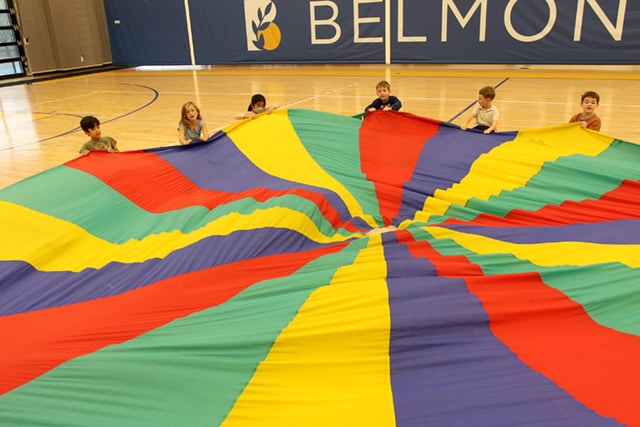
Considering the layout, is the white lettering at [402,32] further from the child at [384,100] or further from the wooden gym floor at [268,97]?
the child at [384,100]

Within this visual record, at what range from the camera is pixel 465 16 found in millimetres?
8367

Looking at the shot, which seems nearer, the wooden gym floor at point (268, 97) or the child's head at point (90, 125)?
the child's head at point (90, 125)

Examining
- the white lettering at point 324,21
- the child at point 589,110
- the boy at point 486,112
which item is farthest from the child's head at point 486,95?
the white lettering at point 324,21

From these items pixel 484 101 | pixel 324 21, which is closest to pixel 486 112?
pixel 484 101

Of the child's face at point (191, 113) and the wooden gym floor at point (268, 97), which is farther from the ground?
Answer: the child's face at point (191, 113)

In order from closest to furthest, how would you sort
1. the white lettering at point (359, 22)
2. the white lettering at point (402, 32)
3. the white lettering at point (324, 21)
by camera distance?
the white lettering at point (402, 32) → the white lettering at point (359, 22) → the white lettering at point (324, 21)

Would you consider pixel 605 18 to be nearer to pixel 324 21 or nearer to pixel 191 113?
pixel 324 21

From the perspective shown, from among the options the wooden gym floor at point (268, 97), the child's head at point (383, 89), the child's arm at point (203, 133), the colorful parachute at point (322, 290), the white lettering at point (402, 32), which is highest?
the white lettering at point (402, 32)

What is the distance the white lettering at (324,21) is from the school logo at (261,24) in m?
0.67

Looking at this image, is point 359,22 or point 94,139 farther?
point 359,22

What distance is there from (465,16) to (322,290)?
308 inches

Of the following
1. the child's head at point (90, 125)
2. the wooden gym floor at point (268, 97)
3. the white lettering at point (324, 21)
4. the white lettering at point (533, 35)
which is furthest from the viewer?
the white lettering at point (324, 21)

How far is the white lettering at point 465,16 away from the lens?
823cm

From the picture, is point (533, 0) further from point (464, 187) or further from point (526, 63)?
point (464, 187)
